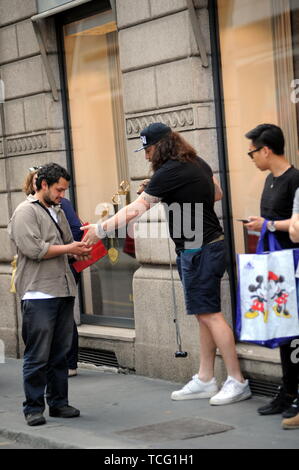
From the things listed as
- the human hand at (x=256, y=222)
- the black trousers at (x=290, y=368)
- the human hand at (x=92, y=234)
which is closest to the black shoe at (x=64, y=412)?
the human hand at (x=92, y=234)

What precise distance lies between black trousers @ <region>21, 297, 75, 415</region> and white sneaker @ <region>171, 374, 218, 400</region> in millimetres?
1044

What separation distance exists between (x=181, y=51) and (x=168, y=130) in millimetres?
1319

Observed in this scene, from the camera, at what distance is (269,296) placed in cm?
711

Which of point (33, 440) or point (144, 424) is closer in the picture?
point (33, 440)

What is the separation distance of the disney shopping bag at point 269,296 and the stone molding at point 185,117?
1.98 metres

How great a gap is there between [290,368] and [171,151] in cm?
192

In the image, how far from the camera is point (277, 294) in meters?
7.07

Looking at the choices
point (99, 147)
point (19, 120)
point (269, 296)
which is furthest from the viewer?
point (19, 120)

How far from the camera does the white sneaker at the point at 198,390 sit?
27.5 ft

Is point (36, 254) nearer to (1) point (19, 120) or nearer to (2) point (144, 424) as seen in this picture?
(2) point (144, 424)

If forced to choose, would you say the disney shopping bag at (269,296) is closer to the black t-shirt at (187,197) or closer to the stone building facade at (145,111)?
the black t-shirt at (187,197)

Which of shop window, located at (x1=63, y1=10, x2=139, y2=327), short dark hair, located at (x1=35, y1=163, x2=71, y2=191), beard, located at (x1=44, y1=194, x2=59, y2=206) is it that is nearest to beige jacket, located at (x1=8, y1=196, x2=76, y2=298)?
beard, located at (x1=44, y1=194, x2=59, y2=206)

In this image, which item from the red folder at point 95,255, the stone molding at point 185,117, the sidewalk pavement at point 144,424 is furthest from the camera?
the red folder at point 95,255

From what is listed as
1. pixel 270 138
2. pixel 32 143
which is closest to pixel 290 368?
pixel 270 138
